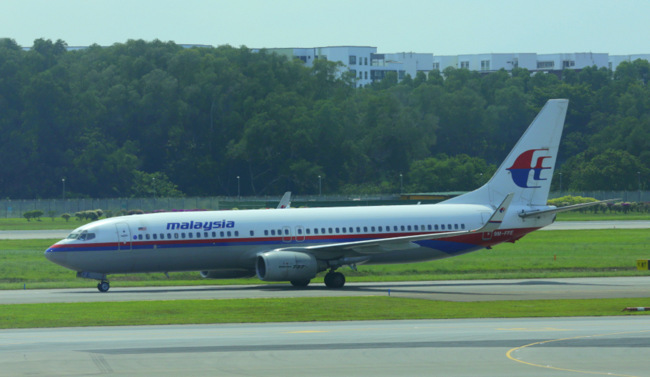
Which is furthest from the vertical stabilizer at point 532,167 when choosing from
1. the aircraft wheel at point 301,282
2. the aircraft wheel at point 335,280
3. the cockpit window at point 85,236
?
the cockpit window at point 85,236

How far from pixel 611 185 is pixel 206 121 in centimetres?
6502

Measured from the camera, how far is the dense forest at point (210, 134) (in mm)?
153625

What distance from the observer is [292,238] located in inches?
1864

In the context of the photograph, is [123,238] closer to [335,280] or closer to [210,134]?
[335,280]

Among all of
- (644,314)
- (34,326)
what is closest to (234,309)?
(34,326)

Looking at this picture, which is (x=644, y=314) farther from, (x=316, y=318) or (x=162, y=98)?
(x=162, y=98)

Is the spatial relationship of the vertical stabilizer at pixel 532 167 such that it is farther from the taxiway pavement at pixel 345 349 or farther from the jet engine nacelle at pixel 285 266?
the taxiway pavement at pixel 345 349

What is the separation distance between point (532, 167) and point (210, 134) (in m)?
114

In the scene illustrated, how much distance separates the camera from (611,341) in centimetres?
2695

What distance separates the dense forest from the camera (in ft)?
504

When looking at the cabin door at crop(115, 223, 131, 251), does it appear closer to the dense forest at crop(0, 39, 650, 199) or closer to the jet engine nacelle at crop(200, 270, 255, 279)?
the jet engine nacelle at crop(200, 270, 255, 279)

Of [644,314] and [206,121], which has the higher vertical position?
[206,121]

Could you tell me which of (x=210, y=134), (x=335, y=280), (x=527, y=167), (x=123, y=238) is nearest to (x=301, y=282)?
(x=335, y=280)

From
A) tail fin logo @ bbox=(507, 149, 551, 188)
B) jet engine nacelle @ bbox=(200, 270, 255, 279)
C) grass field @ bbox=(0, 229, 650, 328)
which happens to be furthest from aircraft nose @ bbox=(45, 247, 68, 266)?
tail fin logo @ bbox=(507, 149, 551, 188)
